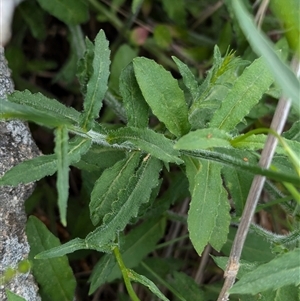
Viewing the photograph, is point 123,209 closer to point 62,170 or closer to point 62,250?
point 62,250

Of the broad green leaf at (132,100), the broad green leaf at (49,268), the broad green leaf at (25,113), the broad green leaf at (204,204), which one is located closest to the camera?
the broad green leaf at (25,113)

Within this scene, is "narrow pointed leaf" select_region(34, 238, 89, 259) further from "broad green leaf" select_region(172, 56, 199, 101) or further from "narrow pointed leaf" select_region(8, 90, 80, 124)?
"broad green leaf" select_region(172, 56, 199, 101)

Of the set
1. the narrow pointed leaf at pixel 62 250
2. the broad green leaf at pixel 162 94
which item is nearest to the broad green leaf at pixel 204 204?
the broad green leaf at pixel 162 94

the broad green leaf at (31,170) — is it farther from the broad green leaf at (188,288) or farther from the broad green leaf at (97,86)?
the broad green leaf at (188,288)

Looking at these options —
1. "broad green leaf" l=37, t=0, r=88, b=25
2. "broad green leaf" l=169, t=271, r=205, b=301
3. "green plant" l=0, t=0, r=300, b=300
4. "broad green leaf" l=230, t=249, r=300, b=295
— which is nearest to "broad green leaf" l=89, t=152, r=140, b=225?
"green plant" l=0, t=0, r=300, b=300

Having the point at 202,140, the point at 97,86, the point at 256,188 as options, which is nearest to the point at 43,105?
the point at 97,86

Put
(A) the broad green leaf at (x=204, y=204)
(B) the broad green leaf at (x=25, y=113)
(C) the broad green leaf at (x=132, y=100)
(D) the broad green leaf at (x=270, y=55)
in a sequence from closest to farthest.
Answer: (D) the broad green leaf at (x=270, y=55)
(B) the broad green leaf at (x=25, y=113)
(A) the broad green leaf at (x=204, y=204)
(C) the broad green leaf at (x=132, y=100)
